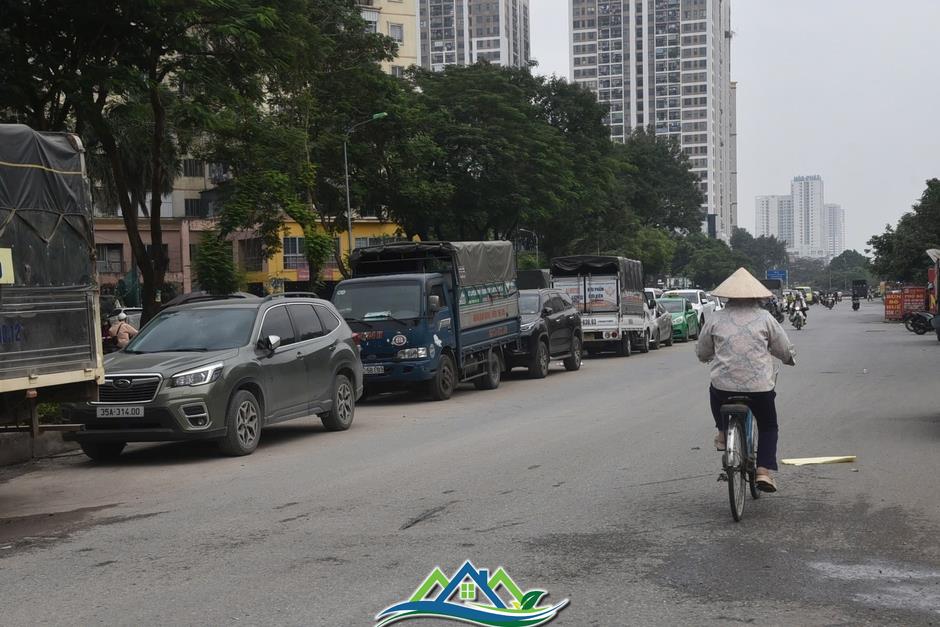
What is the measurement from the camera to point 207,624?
5465mm

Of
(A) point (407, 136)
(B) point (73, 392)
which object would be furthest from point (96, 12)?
(A) point (407, 136)

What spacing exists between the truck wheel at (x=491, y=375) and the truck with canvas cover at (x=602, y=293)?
9454 mm

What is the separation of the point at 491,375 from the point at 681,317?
19.8m

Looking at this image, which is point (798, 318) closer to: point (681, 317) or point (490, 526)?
point (681, 317)

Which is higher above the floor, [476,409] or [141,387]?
[141,387]

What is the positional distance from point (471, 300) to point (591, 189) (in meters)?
32.4

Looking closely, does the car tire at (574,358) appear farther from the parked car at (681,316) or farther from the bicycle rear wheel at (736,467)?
the bicycle rear wheel at (736,467)

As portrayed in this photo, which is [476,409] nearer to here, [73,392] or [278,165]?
[73,392]

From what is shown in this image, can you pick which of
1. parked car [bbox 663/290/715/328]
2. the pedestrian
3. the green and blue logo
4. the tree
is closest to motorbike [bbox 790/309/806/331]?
parked car [bbox 663/290/715/328]

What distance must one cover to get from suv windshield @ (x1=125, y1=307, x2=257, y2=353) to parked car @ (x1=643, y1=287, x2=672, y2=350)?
72.0 ft

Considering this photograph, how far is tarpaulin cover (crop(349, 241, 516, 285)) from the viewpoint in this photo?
65.8ft

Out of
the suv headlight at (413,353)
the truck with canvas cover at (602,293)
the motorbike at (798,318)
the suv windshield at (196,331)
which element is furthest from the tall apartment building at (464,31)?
the suv windshield at (196,331)

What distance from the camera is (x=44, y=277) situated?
8.98 metres

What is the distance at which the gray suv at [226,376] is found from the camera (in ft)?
38.0
